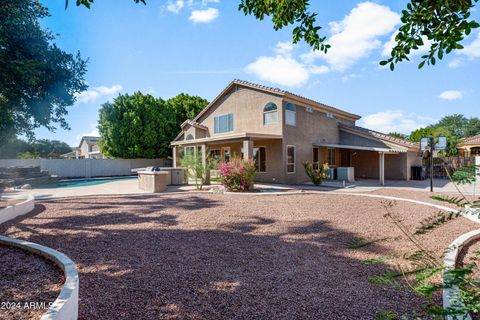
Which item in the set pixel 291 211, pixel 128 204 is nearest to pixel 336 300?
pixel 291 211

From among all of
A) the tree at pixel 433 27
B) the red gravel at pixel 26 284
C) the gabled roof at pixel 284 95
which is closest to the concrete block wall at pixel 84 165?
the gabled roof at pixel 284 95

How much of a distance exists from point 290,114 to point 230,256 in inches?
570

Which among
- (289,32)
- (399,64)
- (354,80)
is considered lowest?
(399,64)

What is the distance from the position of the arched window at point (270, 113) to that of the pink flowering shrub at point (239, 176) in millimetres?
4767

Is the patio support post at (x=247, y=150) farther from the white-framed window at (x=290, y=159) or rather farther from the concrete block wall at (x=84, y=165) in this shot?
the concrete block wall at (x=84, y=165)

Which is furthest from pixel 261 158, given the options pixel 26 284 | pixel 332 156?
pixel 26 284

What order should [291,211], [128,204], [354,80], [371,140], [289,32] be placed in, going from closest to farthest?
[289,32]
[291,211]
[128,204]
[354,80]
[371,140]

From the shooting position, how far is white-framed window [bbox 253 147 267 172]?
19275mm

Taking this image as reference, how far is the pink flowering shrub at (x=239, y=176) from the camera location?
14.4m

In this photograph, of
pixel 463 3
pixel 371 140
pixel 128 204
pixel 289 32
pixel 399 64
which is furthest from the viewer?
pixel 371 140

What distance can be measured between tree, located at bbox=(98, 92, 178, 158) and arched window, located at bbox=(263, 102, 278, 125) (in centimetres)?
1658

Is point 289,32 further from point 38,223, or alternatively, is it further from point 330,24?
point 38,223

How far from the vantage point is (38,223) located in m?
8.00

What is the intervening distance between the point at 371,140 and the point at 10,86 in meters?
21.8
